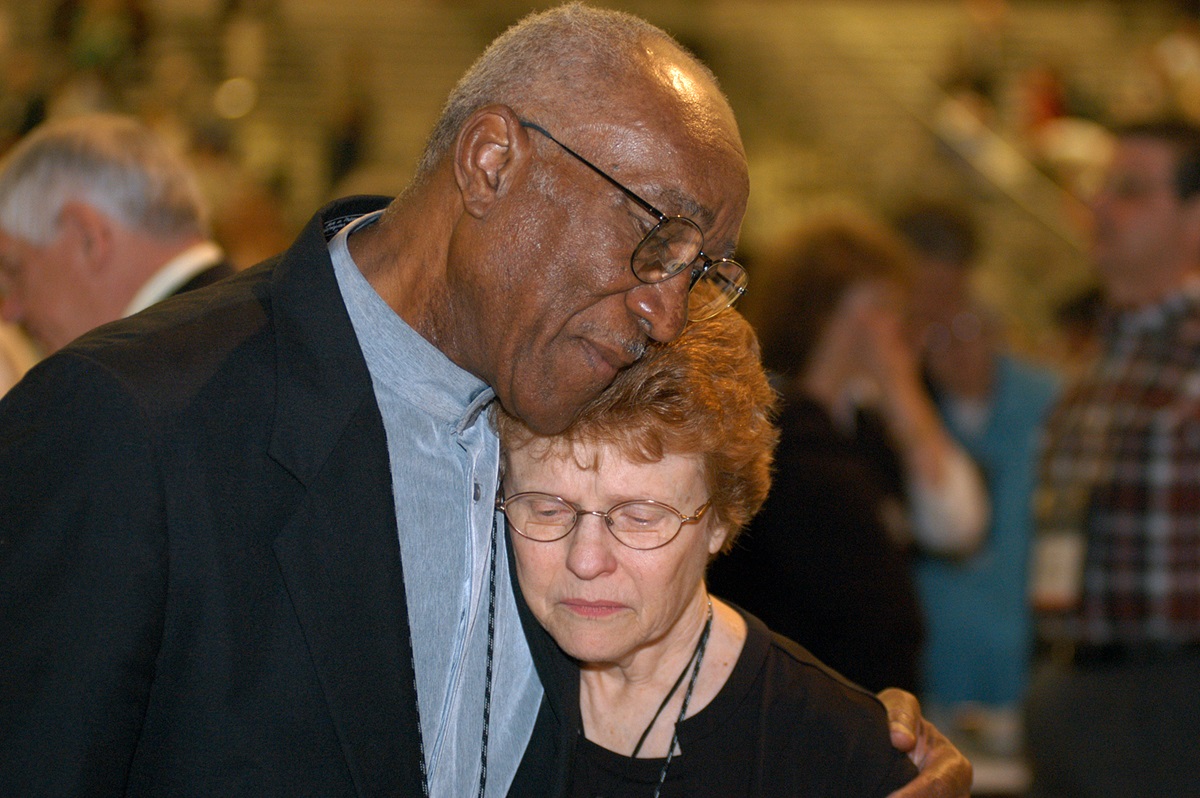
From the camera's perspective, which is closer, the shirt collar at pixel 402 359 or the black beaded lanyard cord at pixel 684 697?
the shirt collar at pixel 402 359

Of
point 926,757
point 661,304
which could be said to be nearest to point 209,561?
point 661,304

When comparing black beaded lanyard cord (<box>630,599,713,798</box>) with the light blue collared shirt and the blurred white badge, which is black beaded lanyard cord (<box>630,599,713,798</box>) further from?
the blurred white badge

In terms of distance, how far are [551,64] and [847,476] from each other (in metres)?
1.79

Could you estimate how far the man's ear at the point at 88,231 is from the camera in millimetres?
2828

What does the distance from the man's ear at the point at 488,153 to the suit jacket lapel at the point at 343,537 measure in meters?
0.23

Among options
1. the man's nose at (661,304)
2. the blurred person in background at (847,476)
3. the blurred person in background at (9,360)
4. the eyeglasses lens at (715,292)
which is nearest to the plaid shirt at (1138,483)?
the blurred person in background at (847,476)

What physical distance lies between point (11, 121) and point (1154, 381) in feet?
21.0

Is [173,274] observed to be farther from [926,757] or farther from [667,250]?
[926,757]

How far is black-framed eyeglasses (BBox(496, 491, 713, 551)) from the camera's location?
6.23ft

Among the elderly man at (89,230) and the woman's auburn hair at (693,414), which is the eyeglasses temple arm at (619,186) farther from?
the elderly man at (89,230)

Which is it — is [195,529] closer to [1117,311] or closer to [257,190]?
[1117,311]

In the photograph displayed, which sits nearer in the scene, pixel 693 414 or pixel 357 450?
pixel 357 450

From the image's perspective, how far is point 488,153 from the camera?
1679 millimetres

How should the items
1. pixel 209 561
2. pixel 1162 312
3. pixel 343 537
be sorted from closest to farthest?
pixel 209 561 < pixel 343 537 < pixel 1162 312
